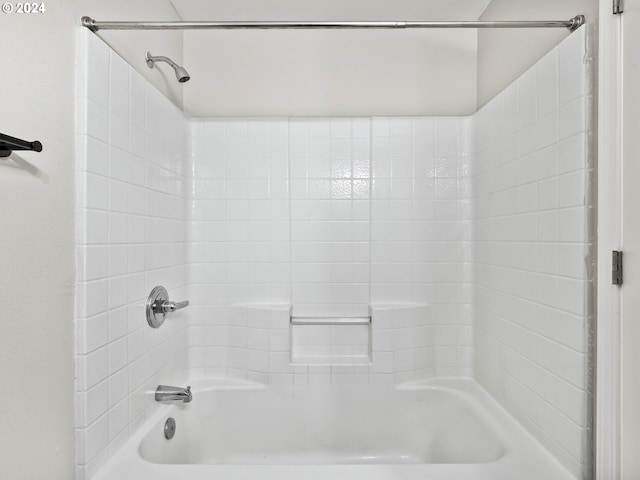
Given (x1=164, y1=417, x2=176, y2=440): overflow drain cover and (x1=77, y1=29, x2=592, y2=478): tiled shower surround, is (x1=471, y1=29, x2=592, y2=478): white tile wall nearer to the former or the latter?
(x1=77, y1=29, x2=592, y2=478): tiled shower surround

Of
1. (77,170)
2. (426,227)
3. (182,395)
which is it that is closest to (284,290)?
(182,395)

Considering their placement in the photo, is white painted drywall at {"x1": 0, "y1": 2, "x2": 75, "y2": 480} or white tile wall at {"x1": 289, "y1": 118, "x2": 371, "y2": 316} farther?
white tile wall at {"x1": 289, "y1": 118, "x2": 371, "y2": 316}

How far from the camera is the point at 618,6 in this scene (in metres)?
1.03

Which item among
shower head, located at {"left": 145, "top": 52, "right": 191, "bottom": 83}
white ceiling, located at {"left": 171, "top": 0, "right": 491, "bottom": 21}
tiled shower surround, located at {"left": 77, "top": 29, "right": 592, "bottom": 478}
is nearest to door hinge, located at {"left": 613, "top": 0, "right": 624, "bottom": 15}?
tiled shower surround, located at {"left": 77, "top": 29, "right": 592, "bottom": 478}

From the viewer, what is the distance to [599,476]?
108 cm

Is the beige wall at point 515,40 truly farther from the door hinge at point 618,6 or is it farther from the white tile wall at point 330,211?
the white tile wall at point 330,211

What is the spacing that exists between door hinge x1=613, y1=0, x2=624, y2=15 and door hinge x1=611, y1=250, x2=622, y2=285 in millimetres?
641

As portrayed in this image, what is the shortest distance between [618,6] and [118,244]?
165 cm

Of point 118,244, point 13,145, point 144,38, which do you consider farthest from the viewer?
point 144,38

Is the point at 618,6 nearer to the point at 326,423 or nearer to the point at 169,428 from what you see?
the point at 326,423

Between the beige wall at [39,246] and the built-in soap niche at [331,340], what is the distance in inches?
43.0

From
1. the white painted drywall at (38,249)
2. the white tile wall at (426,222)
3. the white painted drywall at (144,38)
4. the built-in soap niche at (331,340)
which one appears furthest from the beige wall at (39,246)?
the white tile wall at (426,222)

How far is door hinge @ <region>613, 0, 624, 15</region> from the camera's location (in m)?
1.03

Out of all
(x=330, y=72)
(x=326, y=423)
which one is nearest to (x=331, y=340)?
(x=326, y=423)
